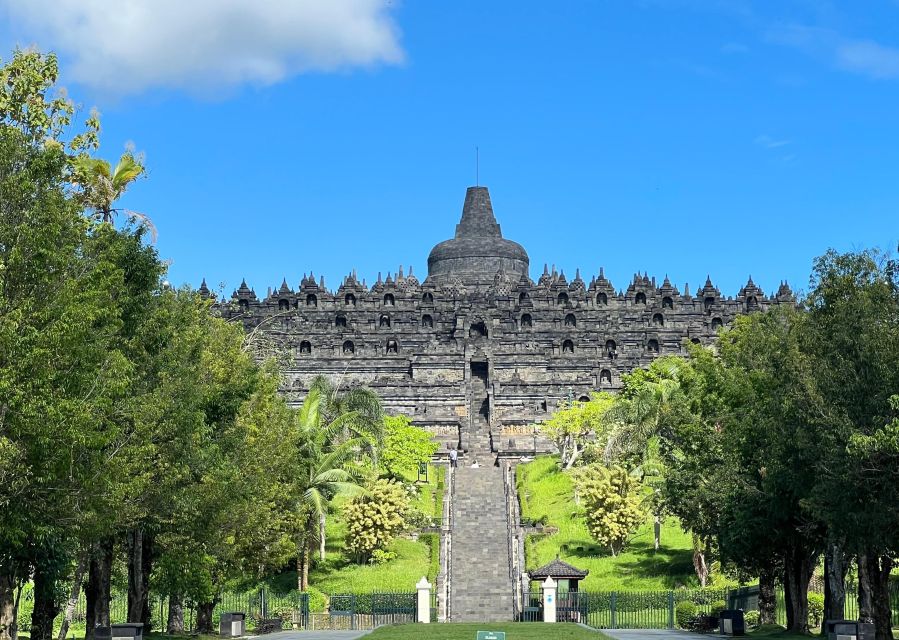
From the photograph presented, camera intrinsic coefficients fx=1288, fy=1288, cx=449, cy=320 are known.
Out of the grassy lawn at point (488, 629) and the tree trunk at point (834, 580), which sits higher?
the tree trunk at point (834, 580)

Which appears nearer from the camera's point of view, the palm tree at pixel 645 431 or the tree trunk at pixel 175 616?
the tree trunk at pixel 175 616

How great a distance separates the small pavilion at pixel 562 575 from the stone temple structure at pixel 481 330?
1645 inches

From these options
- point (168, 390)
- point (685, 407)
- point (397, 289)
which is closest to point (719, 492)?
point (685, 407)

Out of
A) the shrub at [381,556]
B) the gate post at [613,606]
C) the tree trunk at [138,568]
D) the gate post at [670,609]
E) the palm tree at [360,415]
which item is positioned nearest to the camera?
the tree trunk at [138,568]

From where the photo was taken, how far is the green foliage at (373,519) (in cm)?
5622

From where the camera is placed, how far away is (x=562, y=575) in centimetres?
4712

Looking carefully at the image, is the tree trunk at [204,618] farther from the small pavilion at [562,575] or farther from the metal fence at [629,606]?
the metal fence at [629,606]

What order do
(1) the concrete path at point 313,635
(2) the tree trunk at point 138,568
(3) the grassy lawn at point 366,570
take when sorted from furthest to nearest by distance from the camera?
(3) the grassy lawn at point 366,570
(1) the concrete path at point 313,635
(2) the tree trunk at point 138,568

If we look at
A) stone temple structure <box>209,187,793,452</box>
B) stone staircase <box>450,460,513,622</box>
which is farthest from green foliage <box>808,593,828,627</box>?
stone temple structure <box>209,187,793,452</box>

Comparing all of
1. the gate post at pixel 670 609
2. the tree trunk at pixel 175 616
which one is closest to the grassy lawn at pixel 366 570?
the gate post at pixel 670 609

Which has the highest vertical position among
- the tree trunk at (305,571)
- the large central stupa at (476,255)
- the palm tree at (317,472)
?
the large central stupa at (476,255)

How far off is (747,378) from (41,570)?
23.5 meters

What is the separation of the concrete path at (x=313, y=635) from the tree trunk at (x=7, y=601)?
12.3m

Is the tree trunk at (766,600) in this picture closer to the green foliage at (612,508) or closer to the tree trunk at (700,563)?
the tree trunk at (700,563)
